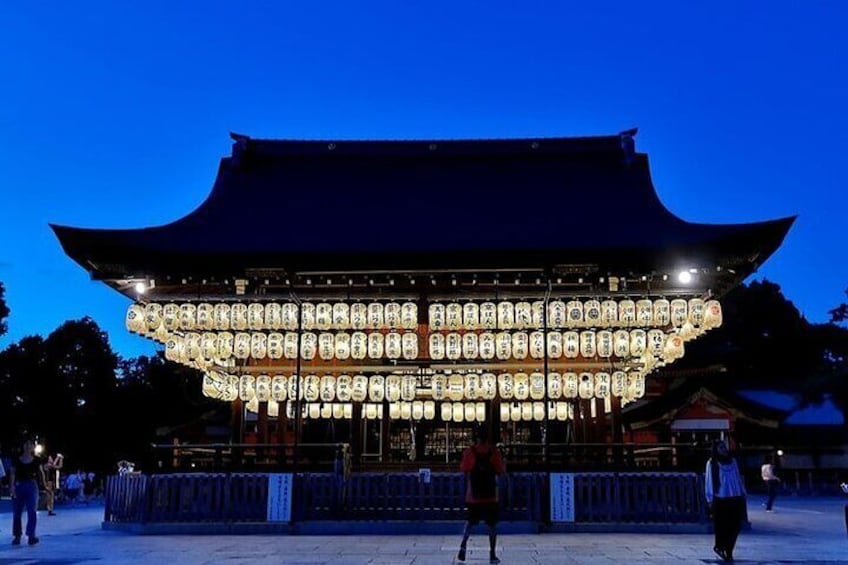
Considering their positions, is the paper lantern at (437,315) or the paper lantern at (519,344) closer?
the paper lantern at (437,315)

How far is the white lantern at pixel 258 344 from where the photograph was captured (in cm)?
1817

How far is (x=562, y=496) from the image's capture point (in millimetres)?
15086

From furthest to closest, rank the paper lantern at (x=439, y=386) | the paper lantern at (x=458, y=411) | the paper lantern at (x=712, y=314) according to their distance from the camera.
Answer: the paper lantern at (x=458, y=411), the paper lantern at (x=439, y=386), the paper lantern at (x=712, y=314)

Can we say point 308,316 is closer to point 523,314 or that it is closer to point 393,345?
point 393,345

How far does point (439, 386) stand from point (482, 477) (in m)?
8.61

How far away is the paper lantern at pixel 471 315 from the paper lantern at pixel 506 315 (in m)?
0.47

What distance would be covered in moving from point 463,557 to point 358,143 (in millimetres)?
15183

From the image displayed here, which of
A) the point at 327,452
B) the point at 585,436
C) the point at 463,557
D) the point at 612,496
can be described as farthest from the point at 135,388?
the point at 463,557

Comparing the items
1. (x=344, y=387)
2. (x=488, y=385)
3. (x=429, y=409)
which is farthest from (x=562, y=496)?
(x=344, y=387)

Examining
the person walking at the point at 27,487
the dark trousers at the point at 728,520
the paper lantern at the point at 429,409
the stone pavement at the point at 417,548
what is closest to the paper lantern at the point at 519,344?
the paper lantern at the point at 429,409

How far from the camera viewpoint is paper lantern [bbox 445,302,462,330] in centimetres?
1775

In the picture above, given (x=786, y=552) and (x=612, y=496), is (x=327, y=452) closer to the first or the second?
(x=612, y=496)

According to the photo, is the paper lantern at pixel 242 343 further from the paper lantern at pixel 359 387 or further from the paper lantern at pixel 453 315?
the paper lantern at pixel 453 315

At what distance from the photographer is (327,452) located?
22.6m
